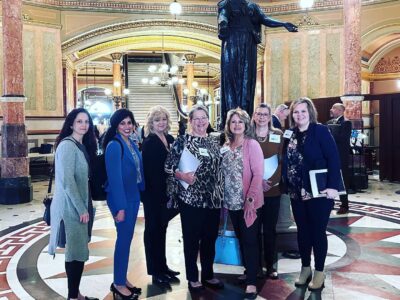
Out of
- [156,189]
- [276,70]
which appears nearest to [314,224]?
[156,189]

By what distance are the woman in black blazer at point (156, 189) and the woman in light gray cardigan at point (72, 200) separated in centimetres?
59

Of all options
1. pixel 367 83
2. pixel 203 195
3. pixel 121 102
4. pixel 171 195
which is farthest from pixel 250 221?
pixel 121 102

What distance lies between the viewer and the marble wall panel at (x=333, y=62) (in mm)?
11898

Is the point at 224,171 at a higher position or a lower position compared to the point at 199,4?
lower

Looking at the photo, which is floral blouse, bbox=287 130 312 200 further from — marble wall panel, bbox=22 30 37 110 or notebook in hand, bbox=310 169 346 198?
marble wall panel, bbox=22 30 37 110

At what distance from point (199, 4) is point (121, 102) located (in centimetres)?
724

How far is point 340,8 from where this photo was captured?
11.8 metres

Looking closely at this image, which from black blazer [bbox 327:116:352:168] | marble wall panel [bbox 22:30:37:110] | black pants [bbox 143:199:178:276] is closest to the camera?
black pants [bbox 143:199:178:276]

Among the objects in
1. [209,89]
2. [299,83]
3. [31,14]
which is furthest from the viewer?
[209,89]

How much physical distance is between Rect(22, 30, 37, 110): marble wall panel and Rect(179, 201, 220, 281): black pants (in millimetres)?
8977

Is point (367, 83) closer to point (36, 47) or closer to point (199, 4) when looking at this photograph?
point (199, 4)

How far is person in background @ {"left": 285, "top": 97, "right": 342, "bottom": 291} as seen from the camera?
129 inches

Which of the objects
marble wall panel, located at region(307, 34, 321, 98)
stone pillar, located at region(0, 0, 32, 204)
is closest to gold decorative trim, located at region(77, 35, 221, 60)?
marble wall panel, located at region(307, 34, 321, 98)

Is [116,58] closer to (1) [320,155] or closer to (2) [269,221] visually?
(2) [269,221]
